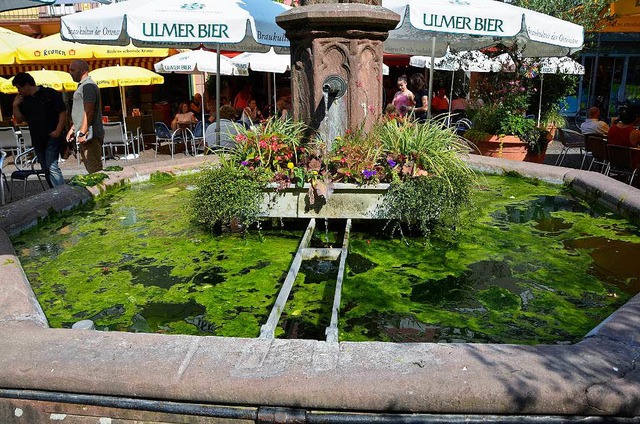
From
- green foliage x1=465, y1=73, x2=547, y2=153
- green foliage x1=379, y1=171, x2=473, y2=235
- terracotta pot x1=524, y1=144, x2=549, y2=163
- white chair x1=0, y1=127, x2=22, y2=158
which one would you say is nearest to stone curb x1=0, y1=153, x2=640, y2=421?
green foliage x1=379, y1=171, x2=473, y2=235

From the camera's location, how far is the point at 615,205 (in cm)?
604

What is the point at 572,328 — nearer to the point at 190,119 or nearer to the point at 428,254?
the point at 428,254

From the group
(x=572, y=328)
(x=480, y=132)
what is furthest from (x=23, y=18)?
(x=572, y=328)

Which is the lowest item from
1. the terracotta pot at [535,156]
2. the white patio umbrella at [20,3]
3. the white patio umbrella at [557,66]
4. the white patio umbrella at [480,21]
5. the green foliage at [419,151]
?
the terracotta pot at [535,156]

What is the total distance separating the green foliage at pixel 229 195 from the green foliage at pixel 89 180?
1.99 meters

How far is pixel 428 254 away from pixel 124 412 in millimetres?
3069

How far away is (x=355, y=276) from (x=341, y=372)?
6.73ft

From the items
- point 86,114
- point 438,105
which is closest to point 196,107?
point 438,105

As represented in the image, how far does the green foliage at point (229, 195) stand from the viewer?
5.16m

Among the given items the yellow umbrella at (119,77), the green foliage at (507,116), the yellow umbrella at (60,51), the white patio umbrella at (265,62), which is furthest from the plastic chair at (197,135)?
the green foliage at (507,116)

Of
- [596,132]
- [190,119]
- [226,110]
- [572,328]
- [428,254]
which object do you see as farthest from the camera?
[190,119]

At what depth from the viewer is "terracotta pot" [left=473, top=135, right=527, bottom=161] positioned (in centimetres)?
1027

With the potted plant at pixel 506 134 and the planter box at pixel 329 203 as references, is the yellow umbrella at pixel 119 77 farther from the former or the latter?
the planter box at pixel 329 203

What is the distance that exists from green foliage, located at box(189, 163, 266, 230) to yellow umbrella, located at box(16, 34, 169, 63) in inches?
354
